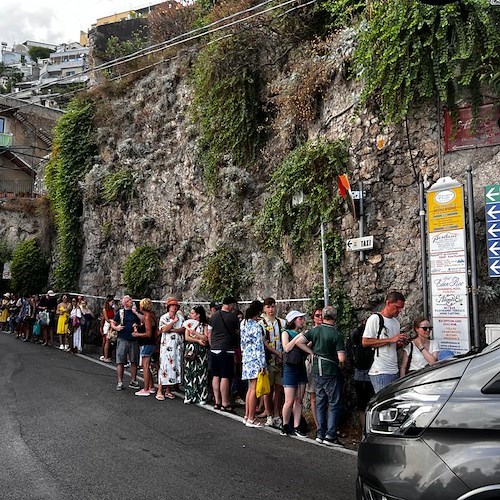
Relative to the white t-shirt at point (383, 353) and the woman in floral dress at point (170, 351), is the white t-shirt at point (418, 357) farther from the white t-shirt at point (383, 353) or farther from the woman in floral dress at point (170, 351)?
the woman in floral dress at point (170, 351)

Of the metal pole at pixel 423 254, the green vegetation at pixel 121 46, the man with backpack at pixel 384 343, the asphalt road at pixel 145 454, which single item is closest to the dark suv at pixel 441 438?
the asphalt road at pixel 145 454

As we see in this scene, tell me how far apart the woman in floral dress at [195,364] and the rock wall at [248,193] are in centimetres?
201

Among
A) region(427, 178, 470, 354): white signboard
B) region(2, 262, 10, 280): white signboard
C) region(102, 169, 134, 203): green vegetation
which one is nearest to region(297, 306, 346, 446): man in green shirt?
region(427, 178, 470, 354): white signboard

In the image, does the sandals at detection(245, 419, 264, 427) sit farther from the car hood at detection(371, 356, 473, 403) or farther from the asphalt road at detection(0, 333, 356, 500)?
the car hood at detection(371, 356, 473, 403)

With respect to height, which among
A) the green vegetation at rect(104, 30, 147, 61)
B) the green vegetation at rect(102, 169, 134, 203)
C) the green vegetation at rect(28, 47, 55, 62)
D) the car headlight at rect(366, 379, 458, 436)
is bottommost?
the car headlight at rect(366, 379, 458, 436)

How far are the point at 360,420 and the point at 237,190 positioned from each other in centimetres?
673

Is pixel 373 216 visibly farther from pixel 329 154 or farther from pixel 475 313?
pixel 475 313

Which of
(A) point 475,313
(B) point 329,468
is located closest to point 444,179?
(A) point 475,313

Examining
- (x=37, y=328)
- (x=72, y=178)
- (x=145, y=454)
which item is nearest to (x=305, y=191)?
(x=145, y=454)

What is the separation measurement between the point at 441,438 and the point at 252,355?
5.34 metres

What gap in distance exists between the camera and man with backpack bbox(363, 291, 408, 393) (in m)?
7.27

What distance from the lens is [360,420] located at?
334 inches

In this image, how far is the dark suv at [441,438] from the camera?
314 centimetres

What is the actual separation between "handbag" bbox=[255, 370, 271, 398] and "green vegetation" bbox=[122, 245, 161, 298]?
8.72m
